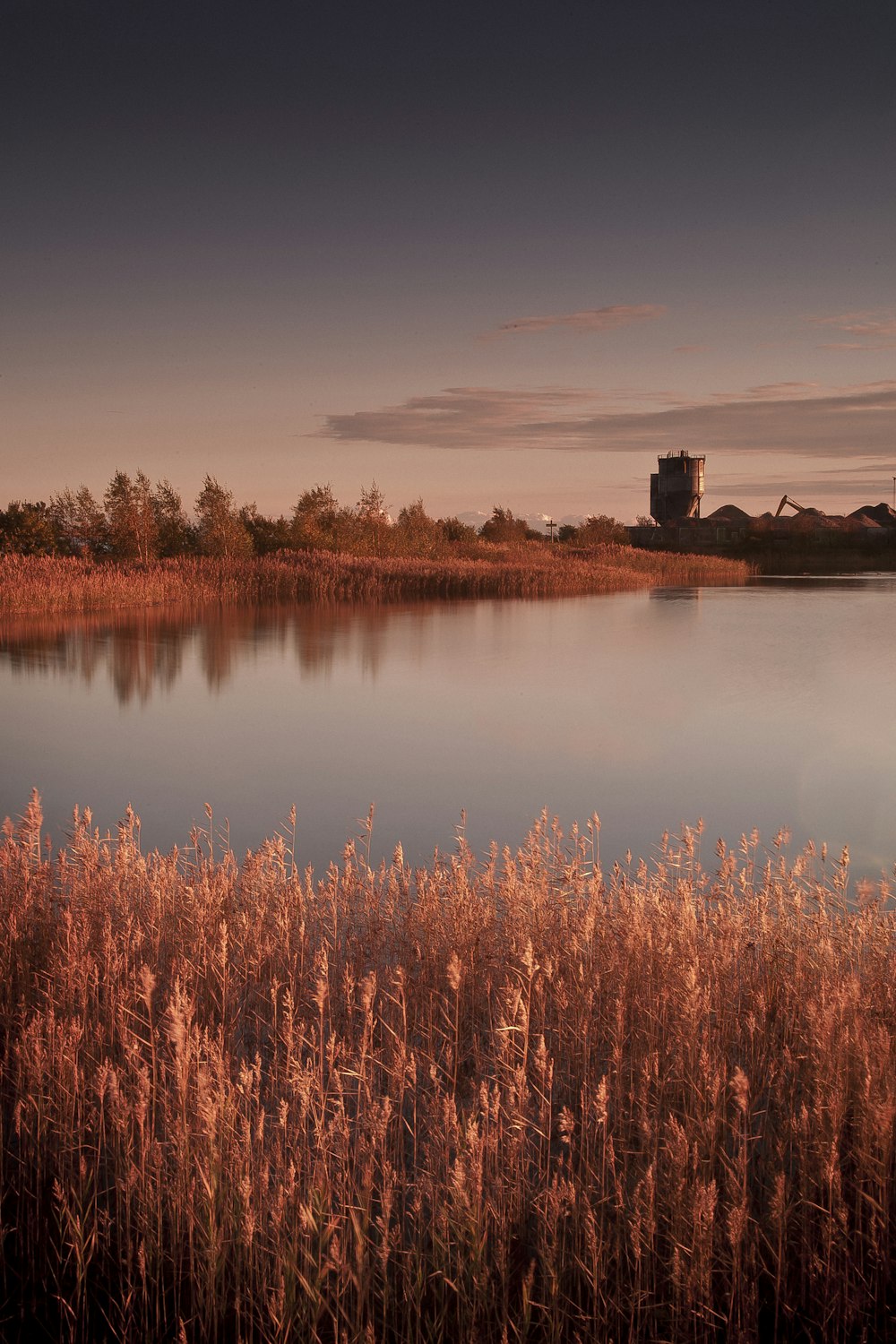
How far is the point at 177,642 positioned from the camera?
77.9 ft

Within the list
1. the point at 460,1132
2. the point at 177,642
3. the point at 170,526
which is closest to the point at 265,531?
the point at 170,526

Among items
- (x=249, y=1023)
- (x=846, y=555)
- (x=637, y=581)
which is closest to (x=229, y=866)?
(x=249, y=1023)

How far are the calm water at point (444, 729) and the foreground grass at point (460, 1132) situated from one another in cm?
362

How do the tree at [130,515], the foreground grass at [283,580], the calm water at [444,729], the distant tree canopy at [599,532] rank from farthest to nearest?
the distant tree canopy at [599,532]
the tree at [130,515]
the foreground grass at [283,580]
the calm water at [444,729]

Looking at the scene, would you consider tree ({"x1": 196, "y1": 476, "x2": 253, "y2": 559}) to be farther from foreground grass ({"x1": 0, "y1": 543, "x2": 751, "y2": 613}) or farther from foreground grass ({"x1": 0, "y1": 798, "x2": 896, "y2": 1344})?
foreground grass ({"x1": 0, "y1": 798, "x2": 896, "y2": 1344})

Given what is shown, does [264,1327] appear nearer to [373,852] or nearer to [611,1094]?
[611,1094]

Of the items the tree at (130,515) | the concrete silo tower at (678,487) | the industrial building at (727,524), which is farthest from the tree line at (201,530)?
the concrete silo tower at (678,487)

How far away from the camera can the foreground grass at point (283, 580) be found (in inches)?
1142

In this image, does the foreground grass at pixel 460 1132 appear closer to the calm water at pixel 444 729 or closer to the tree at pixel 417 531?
the calm water at pixel 444 729

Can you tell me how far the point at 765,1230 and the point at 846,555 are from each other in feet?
259

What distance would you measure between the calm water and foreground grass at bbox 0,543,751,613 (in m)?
2.33

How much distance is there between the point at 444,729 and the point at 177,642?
35.2 ft

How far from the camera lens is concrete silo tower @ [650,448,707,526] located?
11031 cm

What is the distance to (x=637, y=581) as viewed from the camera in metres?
49.3
